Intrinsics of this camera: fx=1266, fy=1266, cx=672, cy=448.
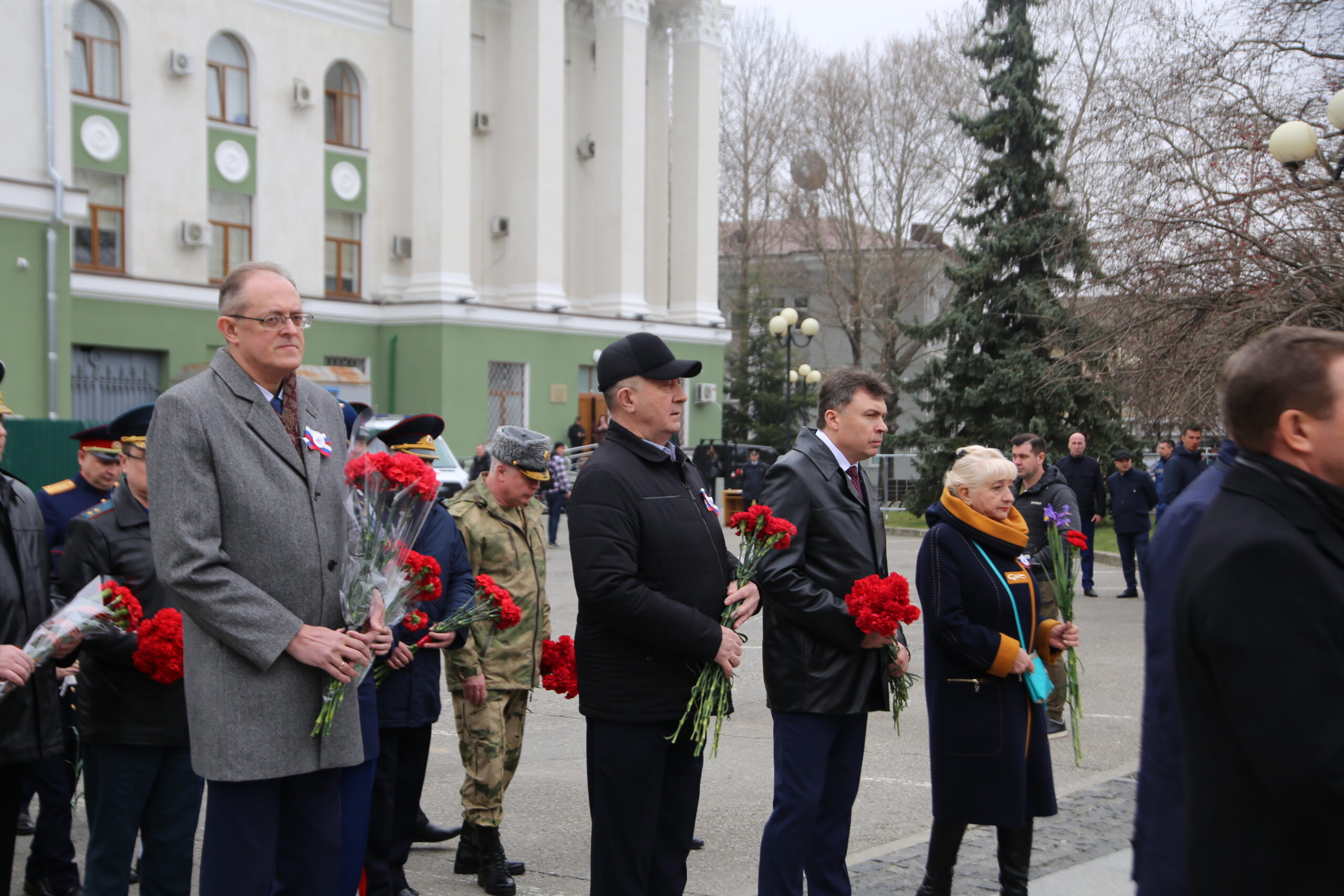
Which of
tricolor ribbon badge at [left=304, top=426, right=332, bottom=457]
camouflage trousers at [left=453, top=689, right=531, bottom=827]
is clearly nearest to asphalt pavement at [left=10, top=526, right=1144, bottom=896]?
camouflage trousers at [left=453, top=689, right=531, bottom=827]

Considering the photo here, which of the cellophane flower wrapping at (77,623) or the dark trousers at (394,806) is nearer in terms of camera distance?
the cellophane flower wrapping at (77,623)

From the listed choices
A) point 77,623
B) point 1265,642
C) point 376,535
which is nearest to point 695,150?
point 77,623

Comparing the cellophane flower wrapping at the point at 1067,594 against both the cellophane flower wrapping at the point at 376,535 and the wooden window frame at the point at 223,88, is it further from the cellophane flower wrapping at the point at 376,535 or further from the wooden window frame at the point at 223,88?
the wooden window frame at the point at 223,88

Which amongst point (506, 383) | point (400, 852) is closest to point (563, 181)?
point (506, 383)

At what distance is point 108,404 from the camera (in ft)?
97.7

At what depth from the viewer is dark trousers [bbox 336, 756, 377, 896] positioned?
4.32 meters

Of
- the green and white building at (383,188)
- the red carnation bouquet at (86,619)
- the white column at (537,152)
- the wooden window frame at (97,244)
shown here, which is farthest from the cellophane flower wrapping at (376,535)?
the white column at (537,152)

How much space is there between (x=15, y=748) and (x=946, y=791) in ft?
11.1

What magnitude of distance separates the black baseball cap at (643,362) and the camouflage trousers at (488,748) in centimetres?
216

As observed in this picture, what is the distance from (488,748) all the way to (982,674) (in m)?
2.23

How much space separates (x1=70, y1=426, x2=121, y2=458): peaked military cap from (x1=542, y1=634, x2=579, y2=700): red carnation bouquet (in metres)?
2.55

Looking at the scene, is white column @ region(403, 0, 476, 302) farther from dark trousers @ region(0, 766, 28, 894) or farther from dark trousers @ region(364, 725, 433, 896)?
dark trousers @ region(0, 766, 28, 894)

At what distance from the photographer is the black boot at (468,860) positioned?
571 cm

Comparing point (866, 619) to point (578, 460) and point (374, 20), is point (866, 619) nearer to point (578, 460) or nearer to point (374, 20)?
point (578, 460)
